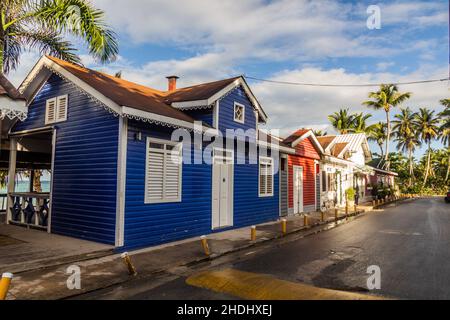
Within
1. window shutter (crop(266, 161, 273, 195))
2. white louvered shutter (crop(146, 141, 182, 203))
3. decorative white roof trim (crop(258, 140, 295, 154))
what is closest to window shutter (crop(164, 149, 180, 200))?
white louvered shutter (crop(146, 141, 182, 203))

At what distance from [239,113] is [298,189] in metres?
7.54

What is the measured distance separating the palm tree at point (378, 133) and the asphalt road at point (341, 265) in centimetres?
4124

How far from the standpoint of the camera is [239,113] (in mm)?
13281

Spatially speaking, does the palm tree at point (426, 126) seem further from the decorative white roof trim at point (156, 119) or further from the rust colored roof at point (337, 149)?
the decorative white roof trim at point (156, 119)

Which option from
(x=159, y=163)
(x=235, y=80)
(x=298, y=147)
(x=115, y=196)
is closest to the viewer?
(x=115, y=196)

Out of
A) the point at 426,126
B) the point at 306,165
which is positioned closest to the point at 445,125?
the point at 426,126

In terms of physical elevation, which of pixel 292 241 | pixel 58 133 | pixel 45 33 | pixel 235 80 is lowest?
pixel 292 241

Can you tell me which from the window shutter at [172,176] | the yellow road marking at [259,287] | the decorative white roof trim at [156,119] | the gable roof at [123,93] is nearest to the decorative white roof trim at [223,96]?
the gable roof at [123,93]

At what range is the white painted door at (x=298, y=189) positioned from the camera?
1827 cm

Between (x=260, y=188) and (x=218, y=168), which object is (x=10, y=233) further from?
(x=260, y=188)

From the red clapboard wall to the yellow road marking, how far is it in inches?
460

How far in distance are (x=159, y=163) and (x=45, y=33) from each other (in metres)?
7.47

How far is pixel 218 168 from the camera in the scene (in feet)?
39.9

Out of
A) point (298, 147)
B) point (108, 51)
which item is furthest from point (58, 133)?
point (298, 147)
